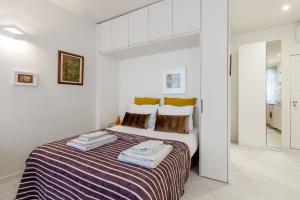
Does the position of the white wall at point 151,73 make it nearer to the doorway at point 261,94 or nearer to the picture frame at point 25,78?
the doorway at point 261,94

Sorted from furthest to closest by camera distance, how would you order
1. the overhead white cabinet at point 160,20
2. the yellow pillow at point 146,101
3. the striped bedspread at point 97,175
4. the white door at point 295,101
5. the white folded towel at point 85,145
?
the white door at point 295,101, the yellow pillow at point 146,101, the overhead white cabinet at point 160,20, the white folded towel at point 85,145, the striped bedspread at point 97,175

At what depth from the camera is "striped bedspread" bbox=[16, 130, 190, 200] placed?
107 centimetres

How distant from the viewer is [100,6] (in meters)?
2.73

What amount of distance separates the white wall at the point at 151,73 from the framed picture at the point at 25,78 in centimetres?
173

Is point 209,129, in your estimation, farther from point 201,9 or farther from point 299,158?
point 299,158

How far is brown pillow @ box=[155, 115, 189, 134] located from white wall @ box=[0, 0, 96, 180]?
160 centimetres

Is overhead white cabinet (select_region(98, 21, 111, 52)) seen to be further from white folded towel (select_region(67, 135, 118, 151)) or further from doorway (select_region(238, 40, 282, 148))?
doorway (select_region(238, 40, 282, 148))

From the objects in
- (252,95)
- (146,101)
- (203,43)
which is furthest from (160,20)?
(252,95)

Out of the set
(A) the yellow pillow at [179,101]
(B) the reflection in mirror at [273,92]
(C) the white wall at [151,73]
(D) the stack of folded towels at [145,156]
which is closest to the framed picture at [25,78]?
(C) the white wall at [151,73]

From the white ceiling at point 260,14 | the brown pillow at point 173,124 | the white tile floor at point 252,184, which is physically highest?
the white ceiling at point 260,14

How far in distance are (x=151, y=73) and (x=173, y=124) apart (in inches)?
52.6

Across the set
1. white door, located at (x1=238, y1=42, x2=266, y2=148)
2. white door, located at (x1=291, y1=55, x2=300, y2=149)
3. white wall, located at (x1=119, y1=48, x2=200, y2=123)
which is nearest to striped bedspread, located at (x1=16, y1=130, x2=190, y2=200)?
white wall, located at (x1=119, y1=48, x2=200, y2=123)

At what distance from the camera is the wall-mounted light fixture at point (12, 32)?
205cm

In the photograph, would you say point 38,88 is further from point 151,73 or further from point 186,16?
point 186,16
